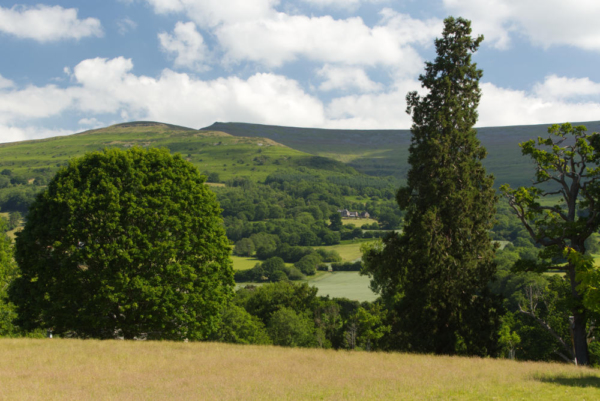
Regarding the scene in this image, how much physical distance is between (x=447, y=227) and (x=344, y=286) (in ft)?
373

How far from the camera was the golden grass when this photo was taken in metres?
16.0

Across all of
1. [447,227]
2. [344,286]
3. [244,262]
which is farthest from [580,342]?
[244,262]

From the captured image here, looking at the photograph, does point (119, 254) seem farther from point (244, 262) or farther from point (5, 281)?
point (244, 262)

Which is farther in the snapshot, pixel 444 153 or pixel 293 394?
pixel 444 153

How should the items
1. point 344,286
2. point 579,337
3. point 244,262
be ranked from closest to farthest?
point 579,337
point 344,286
point 244,262

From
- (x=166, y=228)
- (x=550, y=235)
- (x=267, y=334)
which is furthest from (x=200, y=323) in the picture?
(x=267, y=334)

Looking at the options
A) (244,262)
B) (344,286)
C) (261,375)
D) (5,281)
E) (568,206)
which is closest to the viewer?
(261,375)

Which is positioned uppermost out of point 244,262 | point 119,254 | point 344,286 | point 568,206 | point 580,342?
point 568,206

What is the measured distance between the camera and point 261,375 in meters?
19.4

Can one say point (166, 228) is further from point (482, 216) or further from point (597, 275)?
point (597, 275)

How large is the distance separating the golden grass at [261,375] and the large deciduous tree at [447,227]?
4724mm

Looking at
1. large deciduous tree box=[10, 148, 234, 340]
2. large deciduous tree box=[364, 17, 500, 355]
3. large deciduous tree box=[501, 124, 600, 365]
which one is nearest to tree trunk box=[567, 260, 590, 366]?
large deciduous tree box=[501, 124, 600, 365]

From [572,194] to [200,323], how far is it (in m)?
22.5

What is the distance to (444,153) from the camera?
97.0ft
